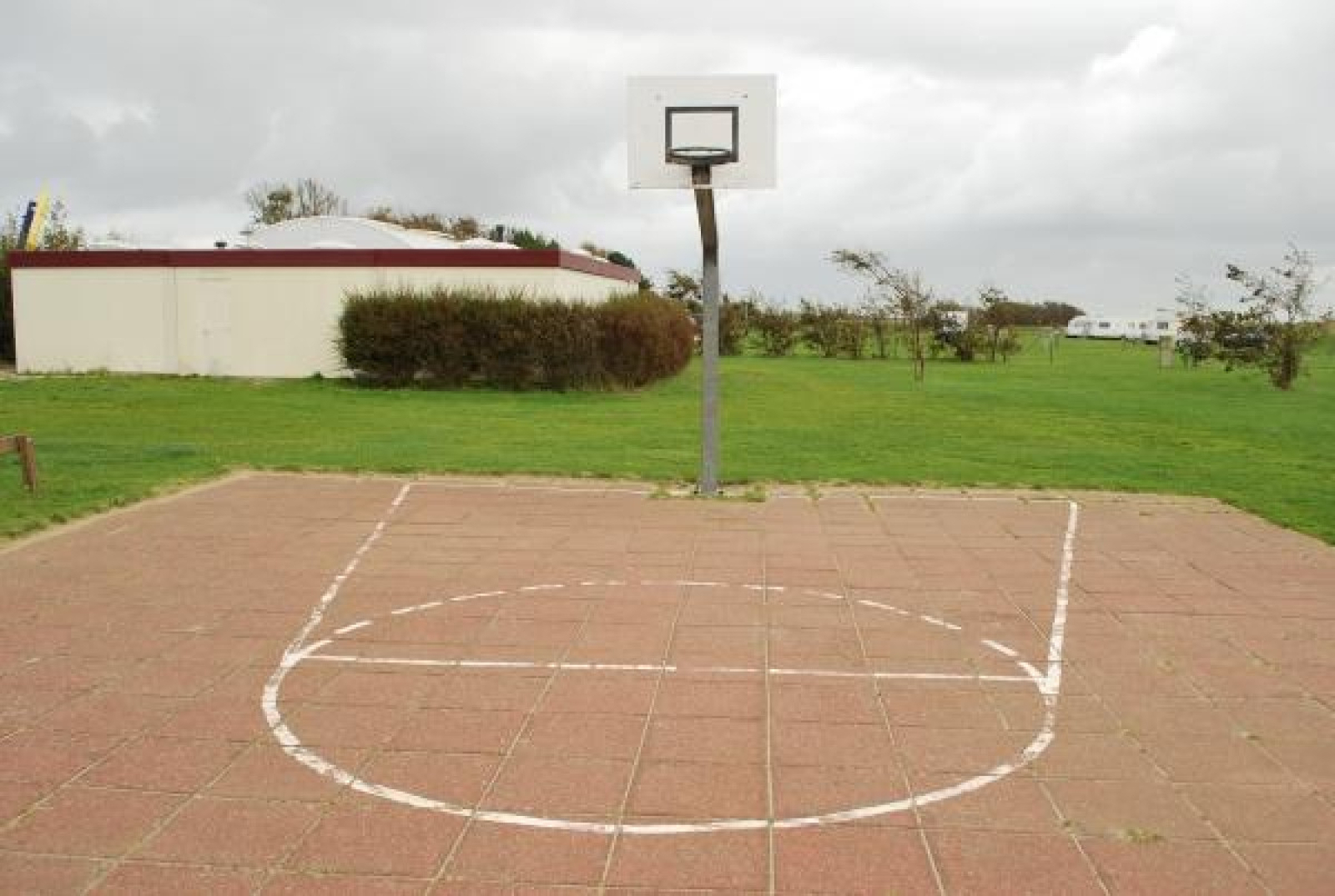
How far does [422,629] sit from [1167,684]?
3482 mm

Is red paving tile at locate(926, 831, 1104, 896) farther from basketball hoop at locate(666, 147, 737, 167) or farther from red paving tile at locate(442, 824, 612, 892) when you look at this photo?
basketball hoop at locate(666, 147, 737, 167)

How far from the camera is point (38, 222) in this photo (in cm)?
3772

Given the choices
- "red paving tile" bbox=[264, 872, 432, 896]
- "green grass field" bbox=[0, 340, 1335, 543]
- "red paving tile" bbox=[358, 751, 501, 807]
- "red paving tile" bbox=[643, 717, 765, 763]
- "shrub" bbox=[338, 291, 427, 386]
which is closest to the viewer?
"red paving tile" bbox=[264, 872, 432, 896]

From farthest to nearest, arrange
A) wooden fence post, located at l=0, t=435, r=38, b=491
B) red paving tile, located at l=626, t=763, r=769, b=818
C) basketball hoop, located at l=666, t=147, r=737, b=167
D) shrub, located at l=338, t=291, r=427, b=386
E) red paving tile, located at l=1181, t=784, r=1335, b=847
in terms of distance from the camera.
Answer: shrub, located at l=338, t=291, r=427, b=386 → basketball hoop, located at l=666, t=147, r=737, b=167 → wooden fence post, located at l=0, t=435, r=38, b=491 → red paving tile, located at l=626, t=763, r=769, b=818 → red paving tile, located at l=1181, t=784, r=1335, b=847

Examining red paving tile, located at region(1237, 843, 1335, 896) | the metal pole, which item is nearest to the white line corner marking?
red paving tile, located at region(1237, 843, 1335, 896)

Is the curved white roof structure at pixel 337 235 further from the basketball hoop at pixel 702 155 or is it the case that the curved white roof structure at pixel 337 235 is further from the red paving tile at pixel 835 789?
the red paving tile at pixel 835 789

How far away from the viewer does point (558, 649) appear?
5.57 meters

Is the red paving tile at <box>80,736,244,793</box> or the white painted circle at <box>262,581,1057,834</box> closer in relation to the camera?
the white painted circle at <box>262,581,1057,834</box>

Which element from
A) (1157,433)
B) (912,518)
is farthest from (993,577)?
(1157,433)

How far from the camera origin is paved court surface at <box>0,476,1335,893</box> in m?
3.45

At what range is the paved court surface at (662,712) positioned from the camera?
3445 millimetres

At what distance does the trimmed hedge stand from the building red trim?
1026 mm

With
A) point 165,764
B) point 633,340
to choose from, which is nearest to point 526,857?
point 165,764

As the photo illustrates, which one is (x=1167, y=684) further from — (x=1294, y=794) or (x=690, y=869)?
(x=690, y=869)
